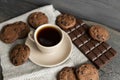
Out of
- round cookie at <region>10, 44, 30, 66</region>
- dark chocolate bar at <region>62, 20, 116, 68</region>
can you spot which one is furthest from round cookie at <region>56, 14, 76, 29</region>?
round cookie at <region>10, 44, 30, 66</region>

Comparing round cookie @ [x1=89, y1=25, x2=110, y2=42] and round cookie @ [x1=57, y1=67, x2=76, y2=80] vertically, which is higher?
round cookie @ [x1=89, y1=25, x2=110, y2=42]

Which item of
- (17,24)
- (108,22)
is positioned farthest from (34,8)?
(108,22)

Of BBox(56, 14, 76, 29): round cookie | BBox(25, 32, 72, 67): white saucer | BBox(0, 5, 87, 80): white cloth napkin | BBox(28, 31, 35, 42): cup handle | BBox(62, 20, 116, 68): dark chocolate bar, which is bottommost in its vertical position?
BBox(0, 5, 87, 80): white cloth napkin

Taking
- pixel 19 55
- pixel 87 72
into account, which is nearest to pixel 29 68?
pixel 19 55

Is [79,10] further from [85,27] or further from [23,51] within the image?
[23,51]

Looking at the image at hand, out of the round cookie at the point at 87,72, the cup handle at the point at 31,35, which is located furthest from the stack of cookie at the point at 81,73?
the cup handle at the point at 31,35

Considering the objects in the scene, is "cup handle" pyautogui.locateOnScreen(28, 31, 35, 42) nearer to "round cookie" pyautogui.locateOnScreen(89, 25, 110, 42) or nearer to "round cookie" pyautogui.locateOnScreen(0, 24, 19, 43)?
"round cookie" pyautogui.locateOnScreen(0, 24, 19, 43)

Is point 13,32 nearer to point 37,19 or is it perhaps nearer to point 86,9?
point 37,19
